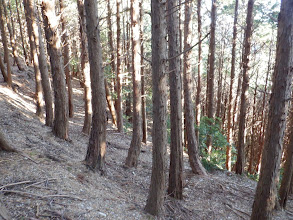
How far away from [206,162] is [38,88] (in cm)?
867

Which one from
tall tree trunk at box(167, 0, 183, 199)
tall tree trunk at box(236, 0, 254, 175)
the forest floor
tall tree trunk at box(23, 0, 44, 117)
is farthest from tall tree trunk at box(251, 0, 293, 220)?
tall tree trunk at box(23, 0, 44, 117)

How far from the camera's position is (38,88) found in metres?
11.0

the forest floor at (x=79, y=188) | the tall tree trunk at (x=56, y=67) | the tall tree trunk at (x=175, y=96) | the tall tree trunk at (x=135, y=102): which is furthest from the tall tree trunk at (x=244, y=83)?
the tall tree trunk at (x=56, y=67)

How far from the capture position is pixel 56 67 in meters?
7.77

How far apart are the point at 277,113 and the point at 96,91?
4298mm

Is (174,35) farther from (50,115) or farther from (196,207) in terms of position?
(50,115)

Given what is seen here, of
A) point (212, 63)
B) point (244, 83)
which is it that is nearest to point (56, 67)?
point (244, 83)

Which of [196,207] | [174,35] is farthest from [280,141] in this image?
[174,35]

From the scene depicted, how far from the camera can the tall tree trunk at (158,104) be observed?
419 cm

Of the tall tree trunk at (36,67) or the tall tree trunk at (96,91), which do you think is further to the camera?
the tall tree trunk at (36,67)

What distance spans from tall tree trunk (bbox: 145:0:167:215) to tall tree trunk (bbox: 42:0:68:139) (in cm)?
455

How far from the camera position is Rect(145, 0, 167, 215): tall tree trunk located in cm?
419

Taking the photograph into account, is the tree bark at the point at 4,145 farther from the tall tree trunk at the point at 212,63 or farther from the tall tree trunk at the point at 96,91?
the tall tree trunk at the point at 212,63

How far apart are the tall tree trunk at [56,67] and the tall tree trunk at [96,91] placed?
7.34 feet
